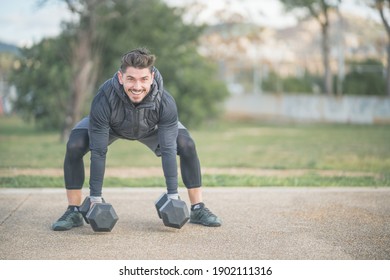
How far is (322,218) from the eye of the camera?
5.50 metres

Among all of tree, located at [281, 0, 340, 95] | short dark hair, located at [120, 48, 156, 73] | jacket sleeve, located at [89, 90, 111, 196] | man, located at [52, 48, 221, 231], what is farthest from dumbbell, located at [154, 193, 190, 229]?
tree, located at [281, 0, 340, 95]

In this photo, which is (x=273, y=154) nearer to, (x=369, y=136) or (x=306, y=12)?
(x=369, y=136)

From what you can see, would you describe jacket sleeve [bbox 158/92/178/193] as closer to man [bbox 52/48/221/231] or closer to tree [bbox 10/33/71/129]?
man [bbox 52/48/221/231]

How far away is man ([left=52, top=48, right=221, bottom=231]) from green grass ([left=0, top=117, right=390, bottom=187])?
90.2 inches

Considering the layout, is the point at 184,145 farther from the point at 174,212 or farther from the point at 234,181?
the point at 234,181

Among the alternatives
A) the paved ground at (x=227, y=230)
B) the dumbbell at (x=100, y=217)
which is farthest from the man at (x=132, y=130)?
the paved ground at (x=227, y=230)

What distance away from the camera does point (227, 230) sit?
5.02 metres

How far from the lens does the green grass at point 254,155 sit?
302 inches

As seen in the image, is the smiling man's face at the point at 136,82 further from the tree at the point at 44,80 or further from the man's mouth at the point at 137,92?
the tree at the point at 44,80

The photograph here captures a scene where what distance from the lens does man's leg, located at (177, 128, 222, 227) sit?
16.7 ft

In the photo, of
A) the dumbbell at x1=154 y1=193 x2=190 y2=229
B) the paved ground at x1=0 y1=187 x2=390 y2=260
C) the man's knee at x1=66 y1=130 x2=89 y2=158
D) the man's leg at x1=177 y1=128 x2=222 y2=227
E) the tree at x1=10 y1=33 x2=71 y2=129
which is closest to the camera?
the paved ground at x1=0 y1=187 x2=390 y2=260

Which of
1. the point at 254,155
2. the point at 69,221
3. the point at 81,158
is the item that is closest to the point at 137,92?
the point at 81,158

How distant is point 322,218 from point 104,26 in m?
13.5
